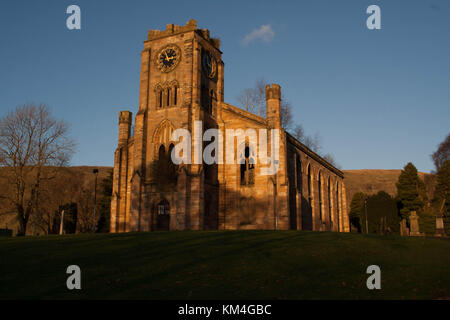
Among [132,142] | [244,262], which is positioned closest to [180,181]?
[132,142]

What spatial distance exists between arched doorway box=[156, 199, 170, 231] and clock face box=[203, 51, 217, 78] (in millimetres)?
14302

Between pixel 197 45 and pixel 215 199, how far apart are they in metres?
15.2

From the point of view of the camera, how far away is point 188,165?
36.0 meters

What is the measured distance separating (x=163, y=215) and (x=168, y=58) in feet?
51.9

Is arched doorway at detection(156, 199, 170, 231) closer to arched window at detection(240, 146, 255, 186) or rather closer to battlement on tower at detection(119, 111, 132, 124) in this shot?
arched window at detection(240, 146, 255, 186)

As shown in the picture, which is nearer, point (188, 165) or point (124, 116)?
point (188, 165)

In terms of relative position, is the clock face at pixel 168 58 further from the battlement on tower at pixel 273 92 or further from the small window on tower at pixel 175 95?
the battlement on tower at pixel 273 92

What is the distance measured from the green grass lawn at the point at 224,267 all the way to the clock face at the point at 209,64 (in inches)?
906

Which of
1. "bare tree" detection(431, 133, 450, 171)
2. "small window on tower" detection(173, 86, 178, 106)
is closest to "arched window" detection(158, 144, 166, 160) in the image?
"small window on tower" detection(173, 86, 178, 106)

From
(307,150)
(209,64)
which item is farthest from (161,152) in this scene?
(307,150)

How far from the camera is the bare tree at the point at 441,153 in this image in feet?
258
